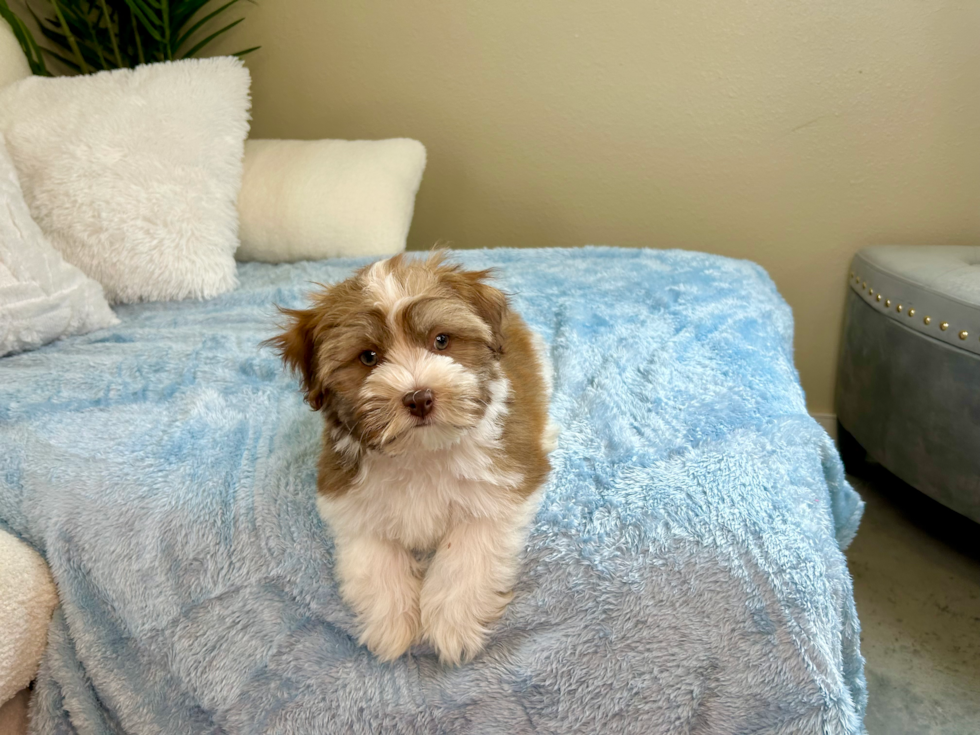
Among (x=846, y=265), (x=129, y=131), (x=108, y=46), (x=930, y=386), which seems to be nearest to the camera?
(x=930, y=386)

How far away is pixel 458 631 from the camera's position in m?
1.15

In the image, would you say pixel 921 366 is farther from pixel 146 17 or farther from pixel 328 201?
pixel 146 17

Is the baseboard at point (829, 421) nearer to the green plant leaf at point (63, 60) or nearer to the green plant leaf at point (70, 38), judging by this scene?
the green plant leaf at point (70, 38)

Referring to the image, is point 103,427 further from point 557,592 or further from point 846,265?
point 846,265

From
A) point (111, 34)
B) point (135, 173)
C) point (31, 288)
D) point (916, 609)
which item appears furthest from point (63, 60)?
point (916, 609)

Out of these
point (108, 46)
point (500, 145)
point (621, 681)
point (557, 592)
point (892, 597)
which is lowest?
point (892, 597)

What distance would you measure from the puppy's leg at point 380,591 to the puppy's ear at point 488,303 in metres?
0.45

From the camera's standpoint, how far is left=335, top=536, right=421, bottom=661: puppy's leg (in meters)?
1.18

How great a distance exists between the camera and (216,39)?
3152 mm

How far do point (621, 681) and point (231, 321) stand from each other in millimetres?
1639

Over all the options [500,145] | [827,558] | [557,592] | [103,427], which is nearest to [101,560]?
[103,427]

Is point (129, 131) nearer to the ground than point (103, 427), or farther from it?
farther from it

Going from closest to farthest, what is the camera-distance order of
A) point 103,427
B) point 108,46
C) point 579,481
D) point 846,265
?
point 579,481, point 103,427, point 846,265, point 108,46

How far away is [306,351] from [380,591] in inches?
18.5
